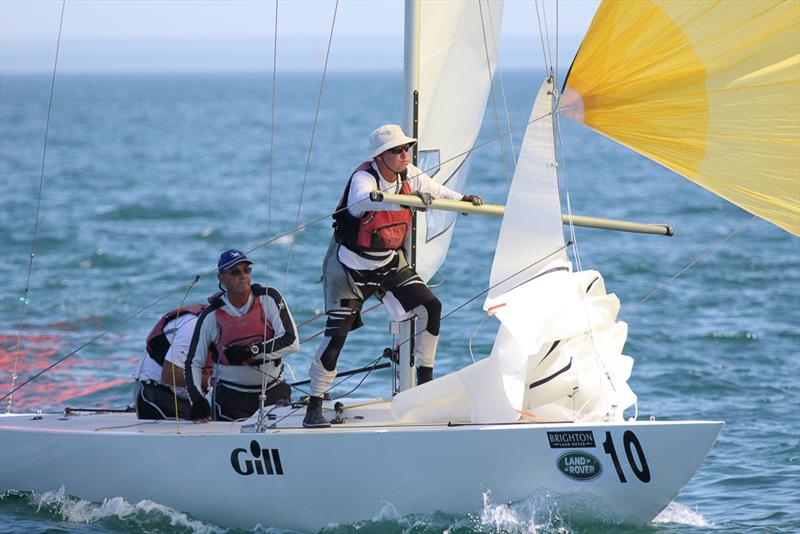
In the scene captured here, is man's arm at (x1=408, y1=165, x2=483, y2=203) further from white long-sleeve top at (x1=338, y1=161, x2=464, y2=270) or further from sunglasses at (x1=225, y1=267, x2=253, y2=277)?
sunglasses at (x1=225, y1=267, x2=253, y2=277)

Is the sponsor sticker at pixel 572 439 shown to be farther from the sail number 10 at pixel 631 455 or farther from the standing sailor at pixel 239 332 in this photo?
the standing sailor at pixel 239 332

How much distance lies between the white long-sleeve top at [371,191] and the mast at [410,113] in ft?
1.35

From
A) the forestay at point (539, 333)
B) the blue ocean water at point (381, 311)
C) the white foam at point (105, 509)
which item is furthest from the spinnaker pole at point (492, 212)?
the white foam at point (105, 509)

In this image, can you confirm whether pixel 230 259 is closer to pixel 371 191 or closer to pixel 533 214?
pixel 371 191

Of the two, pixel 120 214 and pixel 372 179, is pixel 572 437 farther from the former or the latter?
pixel 120 214

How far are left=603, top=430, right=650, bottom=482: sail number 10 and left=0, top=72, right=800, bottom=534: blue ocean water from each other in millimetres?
287

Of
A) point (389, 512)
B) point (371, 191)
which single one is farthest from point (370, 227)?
point (389, 512)

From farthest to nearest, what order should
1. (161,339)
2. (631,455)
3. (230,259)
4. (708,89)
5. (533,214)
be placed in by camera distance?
(161,339), (230,259), (533,214), (631,455), (708,89)

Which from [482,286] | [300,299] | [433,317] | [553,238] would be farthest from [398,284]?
[482,286]

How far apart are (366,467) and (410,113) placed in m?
1.93

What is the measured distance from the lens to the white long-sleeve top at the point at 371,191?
6047 mm

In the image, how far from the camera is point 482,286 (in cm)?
1533

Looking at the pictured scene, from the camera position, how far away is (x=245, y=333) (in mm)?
6488

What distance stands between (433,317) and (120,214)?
16386 millimetres
